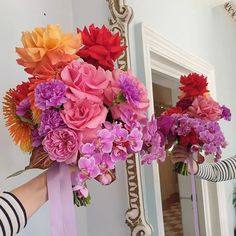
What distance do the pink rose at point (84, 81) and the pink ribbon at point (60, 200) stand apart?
13 cm

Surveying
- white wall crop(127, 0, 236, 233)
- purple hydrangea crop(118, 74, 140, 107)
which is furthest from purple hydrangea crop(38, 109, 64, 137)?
white wall crop(127, 0, 236, 233)

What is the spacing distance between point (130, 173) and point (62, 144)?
47 cm

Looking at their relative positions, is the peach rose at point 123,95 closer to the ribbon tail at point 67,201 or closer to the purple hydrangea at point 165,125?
the ribbon tail at point 67,201

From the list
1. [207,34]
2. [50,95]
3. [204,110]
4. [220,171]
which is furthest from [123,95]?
[207,34]

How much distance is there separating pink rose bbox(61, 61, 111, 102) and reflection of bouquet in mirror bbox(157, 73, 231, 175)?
336 millimetres

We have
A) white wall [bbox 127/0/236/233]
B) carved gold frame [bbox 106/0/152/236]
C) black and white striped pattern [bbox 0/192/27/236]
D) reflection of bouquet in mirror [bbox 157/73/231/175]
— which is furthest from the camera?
white wall [bbox 127/0/236/233]

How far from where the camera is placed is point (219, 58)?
1.15 meters

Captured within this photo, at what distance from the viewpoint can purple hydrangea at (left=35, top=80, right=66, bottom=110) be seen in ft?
1.63

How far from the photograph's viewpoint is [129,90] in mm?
535

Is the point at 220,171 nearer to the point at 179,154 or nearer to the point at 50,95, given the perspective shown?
the point at 179,154

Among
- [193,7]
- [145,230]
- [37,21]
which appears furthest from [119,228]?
[193,7]

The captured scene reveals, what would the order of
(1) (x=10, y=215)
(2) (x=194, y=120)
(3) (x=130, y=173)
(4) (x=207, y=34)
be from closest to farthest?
1. (1) (x=10, y=215)
2. (2) (x=194, y=120)
3. (3) (x=130, y=173)
4. (4) (x=207, y=34)

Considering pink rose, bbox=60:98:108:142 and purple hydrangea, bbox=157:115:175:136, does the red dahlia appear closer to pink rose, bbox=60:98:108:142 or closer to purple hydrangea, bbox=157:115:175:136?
pink rose, bbox=60:98:108:142

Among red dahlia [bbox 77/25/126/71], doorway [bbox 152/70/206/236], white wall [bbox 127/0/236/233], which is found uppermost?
white wall [bbox 127/0/236/233]
